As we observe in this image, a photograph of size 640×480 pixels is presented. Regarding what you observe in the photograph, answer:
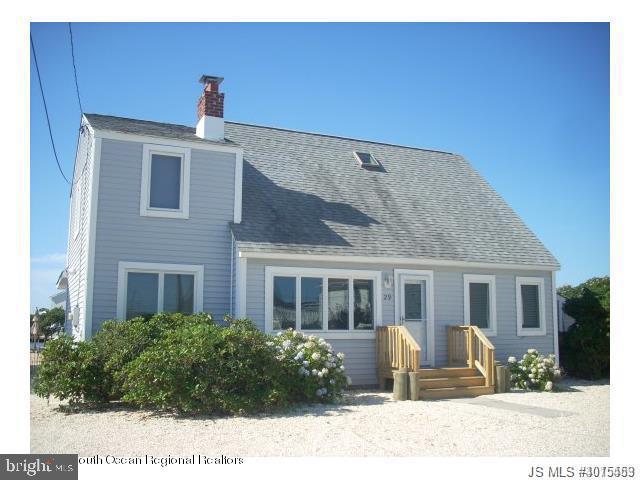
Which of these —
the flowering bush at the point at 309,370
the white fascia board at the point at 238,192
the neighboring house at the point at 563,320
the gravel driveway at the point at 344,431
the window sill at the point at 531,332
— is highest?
the white fascia board at the point at 238,192

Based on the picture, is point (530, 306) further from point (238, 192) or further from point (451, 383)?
point (238, 192)

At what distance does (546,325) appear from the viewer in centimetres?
1630

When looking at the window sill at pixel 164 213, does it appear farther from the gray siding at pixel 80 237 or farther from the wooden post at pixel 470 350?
the wooden post at pixel 470 350

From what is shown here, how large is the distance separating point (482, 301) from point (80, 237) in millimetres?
9313

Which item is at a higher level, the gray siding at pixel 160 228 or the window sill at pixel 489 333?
the gray siding at pixel 160 228

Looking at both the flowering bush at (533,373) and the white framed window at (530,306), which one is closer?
the flowering bush at (533,373)

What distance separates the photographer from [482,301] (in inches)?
615

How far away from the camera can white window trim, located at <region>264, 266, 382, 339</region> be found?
13.2m

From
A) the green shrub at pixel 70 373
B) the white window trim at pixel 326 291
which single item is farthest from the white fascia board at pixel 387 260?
the green shrub at pixel 70 373

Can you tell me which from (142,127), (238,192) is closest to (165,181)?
(142,127)

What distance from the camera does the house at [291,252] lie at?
12750mm

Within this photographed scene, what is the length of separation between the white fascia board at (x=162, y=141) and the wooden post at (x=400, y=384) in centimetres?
568

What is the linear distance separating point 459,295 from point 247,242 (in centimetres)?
533

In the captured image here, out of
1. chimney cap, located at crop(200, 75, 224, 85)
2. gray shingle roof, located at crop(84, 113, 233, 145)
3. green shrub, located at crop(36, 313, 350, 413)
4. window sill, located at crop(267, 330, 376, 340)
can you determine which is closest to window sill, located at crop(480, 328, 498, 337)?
window sill, located at crop(267, 330, 376, 340)
